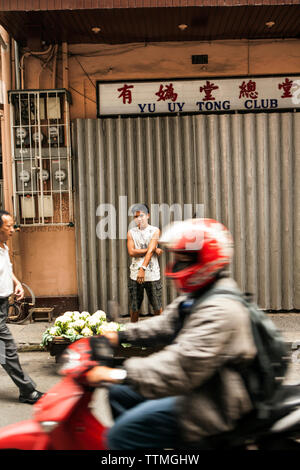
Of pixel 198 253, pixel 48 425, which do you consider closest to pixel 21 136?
pixel 198 253

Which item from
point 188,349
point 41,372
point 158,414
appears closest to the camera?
point 188,349

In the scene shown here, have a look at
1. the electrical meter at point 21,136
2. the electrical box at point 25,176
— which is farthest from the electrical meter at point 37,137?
the electrical box at point 25,176

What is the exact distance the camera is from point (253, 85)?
8094mm

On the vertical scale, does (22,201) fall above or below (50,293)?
above

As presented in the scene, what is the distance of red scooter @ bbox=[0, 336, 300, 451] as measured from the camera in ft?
7.40

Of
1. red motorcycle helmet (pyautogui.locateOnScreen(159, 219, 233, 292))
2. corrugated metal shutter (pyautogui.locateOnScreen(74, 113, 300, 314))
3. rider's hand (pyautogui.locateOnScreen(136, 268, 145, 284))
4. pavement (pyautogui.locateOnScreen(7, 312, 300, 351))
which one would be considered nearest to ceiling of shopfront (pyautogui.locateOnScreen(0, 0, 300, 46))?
corrugated metal shutter (pyautogui.locateOnScreen(74, 113, 300, 314))

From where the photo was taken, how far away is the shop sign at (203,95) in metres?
8.10

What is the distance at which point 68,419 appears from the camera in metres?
2.34

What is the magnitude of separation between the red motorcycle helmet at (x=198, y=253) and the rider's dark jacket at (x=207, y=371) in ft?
0.55

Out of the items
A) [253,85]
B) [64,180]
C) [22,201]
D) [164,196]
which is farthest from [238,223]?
[22,201]

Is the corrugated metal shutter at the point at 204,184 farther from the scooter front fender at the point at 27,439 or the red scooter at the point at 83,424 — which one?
the scooter front fender at the point at 27,439

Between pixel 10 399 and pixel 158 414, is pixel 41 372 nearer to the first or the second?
pixel 10 399

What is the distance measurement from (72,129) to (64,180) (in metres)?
0.90

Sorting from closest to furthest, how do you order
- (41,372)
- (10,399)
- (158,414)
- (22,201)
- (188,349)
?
(188,349)
(158,414)
(10,399)
(41,372)
(22,201)
